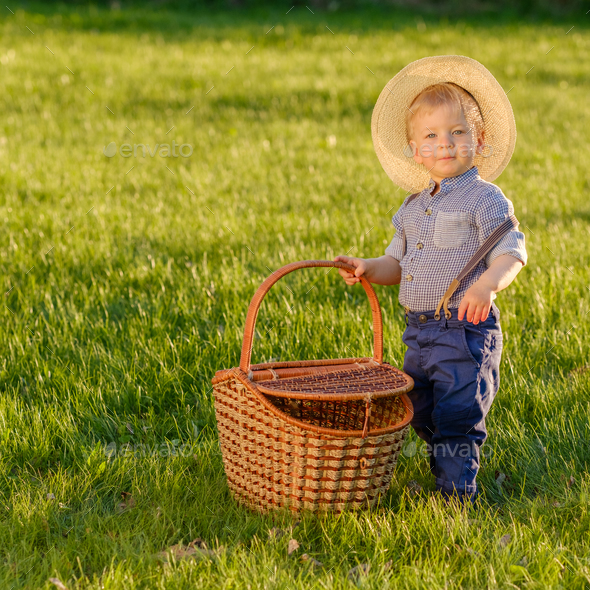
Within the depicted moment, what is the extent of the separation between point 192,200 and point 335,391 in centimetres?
402

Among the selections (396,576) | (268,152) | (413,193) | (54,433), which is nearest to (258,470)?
(396,576)

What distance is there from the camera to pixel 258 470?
2623mm

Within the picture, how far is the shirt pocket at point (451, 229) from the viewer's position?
2.77 m

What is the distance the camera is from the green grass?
8.07ft

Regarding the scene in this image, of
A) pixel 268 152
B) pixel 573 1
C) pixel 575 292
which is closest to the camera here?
pixel 575 292

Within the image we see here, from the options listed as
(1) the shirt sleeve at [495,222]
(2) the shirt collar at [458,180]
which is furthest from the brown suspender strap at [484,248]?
(2) the shirt collar at [458,180]

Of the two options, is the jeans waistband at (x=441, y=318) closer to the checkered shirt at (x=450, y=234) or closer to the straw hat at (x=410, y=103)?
the checkered shirt at (x=450, y=234)

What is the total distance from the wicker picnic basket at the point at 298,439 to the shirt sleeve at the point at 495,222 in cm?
56

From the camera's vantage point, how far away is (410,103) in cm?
289

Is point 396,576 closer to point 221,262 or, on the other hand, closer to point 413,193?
point 413,193

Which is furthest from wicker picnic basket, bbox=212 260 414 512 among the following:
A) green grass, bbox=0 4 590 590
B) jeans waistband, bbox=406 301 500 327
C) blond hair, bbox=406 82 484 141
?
blond hair, bbox=406 82 484 141

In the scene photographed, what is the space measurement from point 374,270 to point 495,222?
0.53 meters

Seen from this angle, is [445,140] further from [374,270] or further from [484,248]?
[374,270]

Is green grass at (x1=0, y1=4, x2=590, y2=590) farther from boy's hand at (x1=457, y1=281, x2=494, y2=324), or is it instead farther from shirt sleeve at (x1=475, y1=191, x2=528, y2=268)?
shirt sleeve at (x1=475, y1=191, x2=528, y2=268)
